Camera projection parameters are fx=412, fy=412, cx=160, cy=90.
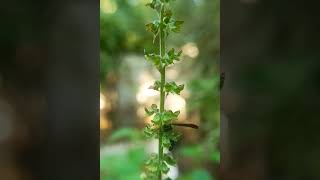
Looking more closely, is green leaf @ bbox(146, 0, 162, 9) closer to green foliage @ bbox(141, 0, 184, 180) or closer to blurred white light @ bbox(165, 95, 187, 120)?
green foliage @ bbox(141, 0, 184, 180)

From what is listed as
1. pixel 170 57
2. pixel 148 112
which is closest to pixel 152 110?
pixel 148 112

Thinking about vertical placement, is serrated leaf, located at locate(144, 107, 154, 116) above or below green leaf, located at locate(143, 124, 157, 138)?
above

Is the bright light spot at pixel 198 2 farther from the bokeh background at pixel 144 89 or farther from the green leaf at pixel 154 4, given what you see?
the green leaf at pixel 154 4

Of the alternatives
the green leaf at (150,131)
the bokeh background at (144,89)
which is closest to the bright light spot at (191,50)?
the bokeh background at (144,89)

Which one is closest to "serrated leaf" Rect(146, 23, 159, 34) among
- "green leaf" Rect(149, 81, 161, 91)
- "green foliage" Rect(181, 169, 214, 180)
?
"green leaf" Rect(149, 81, 161, 91)

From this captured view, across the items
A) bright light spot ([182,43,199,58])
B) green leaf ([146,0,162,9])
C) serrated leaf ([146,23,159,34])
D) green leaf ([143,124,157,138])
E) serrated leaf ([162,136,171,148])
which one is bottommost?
serrated leaf ([162,136,171,148])
